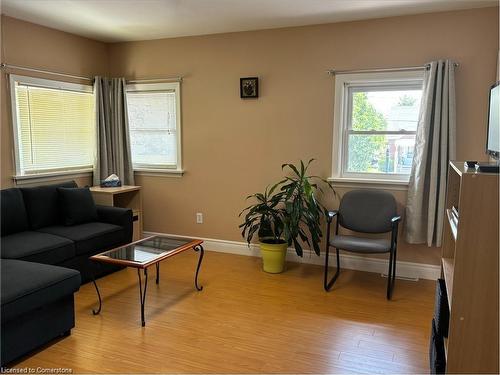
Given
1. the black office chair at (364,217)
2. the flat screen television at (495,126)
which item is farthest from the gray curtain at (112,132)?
the flat screen television at (495,126)

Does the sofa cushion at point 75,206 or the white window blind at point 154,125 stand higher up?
the white window blind at point 154,125

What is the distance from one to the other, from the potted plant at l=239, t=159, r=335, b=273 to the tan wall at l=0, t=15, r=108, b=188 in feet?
7.33

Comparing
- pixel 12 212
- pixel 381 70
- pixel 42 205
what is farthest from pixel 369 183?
pixel 12 212

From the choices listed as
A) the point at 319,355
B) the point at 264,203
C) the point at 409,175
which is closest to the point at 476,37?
the point at 409,175

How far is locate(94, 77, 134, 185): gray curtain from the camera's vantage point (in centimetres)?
470

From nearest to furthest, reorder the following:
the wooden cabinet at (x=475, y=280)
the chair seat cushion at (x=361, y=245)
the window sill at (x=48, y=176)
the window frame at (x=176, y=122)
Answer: the wooden cabinet at (x=475, y=280) → the chair seat cushion at (x=361, y=245) → the window sill at (x=48, y=176) → the window frame at (x=176, y=122)

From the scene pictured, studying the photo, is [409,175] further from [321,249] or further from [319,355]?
[319,355]

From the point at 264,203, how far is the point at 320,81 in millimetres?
1342

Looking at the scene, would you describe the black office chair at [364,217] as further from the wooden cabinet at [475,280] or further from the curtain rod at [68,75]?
the curtain rod at [68,75]

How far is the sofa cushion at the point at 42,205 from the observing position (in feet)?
12.1

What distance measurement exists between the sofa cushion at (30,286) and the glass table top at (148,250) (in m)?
0.40

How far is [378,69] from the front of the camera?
375 cm

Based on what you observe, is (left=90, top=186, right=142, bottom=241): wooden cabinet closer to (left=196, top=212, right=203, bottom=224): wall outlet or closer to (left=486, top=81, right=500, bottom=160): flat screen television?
(left=196, top=212, right=203, bottom=224): wall outlet

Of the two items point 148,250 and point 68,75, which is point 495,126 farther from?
point 68,75
